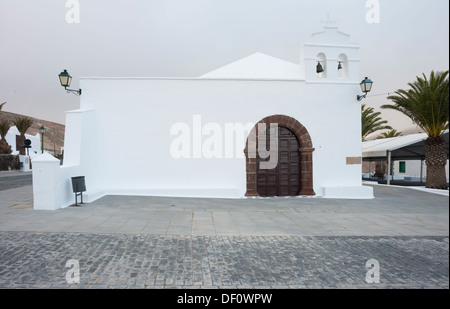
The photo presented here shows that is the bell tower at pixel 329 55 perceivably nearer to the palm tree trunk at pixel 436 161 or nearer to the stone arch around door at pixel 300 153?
the stone arch around door at pixel 300 153

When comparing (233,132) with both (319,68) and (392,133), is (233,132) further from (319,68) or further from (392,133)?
(392,133)

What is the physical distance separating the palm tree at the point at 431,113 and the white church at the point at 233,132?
4.88 meters

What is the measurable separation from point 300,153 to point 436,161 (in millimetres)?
7666

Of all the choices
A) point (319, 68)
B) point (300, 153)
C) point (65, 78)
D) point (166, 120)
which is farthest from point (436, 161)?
point (65, 78)

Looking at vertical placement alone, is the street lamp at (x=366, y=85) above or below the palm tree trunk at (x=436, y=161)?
above

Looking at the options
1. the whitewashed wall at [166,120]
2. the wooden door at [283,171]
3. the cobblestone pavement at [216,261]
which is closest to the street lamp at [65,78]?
the whitewashed wall at [166,120]

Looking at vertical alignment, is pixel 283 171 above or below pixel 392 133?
below

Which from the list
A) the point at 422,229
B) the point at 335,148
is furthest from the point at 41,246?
the point at 335,148

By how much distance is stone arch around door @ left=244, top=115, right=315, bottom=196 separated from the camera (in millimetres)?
9773

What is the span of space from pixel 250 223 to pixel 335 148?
18.1 ft

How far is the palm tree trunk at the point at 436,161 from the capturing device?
42.4ft

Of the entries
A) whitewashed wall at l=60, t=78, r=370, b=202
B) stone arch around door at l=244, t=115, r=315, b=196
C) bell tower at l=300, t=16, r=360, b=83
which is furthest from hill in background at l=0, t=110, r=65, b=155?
bell tower at l=300, t=16, r=360, b=83

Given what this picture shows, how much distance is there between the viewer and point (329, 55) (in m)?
10.2

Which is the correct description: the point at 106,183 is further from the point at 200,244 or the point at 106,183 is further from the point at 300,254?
the point at 300,254
